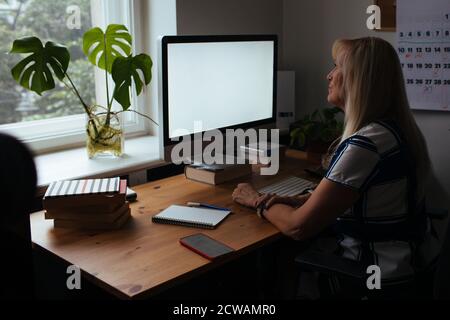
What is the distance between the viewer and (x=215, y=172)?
2.01 meters

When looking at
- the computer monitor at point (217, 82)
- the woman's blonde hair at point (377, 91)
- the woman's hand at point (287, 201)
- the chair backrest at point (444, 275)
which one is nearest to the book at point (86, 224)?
the computer monitor at point (217, 82)

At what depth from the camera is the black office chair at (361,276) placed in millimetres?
1332

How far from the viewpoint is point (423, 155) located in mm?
1565

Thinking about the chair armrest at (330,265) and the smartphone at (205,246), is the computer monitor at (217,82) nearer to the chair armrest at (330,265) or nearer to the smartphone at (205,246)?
the smartphone at (205,246)

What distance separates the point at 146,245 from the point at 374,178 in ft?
2.18

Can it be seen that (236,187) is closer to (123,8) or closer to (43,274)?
(43,274)

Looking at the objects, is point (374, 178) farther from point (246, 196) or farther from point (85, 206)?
point (85, 206)

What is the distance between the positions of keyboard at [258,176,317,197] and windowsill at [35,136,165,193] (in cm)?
44

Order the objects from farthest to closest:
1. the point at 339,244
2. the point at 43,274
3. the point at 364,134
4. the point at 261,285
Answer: the point at 261,285, the point at 43,274, the point at 339,244, the point at 364,134

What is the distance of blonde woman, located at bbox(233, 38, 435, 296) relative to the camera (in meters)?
1.47

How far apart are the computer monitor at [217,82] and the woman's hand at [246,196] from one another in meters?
0.27

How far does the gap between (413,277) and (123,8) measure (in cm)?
168
